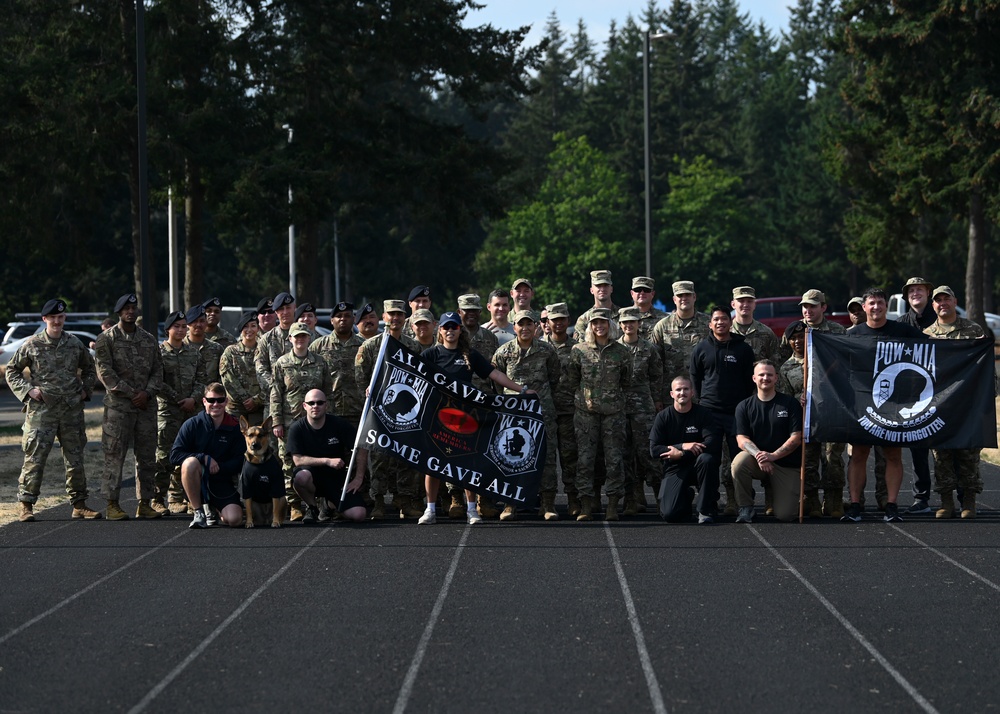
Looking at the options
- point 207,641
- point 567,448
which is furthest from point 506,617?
point 567,448

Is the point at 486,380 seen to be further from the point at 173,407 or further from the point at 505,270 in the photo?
the point at 505,270

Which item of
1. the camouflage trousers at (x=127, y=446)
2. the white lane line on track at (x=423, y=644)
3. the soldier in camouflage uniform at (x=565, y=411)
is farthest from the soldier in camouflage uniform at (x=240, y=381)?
the white lane line on track at (x=423, y=644)

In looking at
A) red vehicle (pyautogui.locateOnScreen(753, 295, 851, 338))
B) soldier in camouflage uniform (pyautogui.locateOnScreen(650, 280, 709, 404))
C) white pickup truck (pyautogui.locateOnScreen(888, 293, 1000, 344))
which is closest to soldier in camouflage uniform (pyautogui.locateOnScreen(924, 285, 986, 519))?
soldier in camouflage uniform (pyautogui.locateOnScreen(650, 280, 709, 404))

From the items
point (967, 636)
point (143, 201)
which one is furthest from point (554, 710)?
point (143, 201)

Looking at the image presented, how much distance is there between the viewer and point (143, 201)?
71.4 ft

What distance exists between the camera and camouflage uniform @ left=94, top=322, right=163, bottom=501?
1430 cm

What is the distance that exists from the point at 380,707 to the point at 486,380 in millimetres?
6999

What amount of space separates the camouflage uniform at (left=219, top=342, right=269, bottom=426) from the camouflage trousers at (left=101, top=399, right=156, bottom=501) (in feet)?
2.68

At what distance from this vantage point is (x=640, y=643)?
340 inches

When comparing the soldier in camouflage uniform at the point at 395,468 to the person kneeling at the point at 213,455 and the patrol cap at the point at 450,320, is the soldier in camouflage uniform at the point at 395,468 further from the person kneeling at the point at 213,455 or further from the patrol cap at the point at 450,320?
the person kneeling at the point at 213,455

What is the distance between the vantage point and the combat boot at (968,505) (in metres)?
13.7

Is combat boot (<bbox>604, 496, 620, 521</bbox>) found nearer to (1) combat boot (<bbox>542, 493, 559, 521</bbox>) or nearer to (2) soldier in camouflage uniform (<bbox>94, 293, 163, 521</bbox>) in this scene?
(1) combat boot (<bbox>542, 493, 559, 521</bbox>)

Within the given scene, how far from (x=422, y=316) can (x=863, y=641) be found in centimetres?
655

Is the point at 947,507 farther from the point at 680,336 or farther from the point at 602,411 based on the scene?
the point at 602,411
